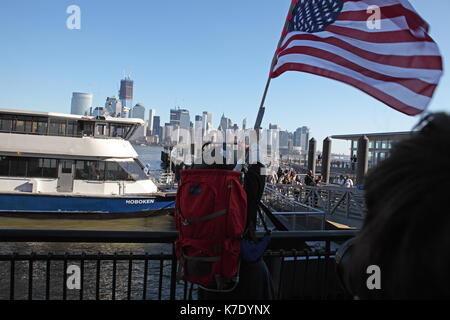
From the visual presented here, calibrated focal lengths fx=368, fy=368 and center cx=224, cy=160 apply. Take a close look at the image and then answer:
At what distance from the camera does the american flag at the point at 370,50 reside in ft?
11.3

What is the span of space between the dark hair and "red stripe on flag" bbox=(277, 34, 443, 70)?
2882mm

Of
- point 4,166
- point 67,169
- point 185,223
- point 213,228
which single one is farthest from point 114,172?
point 213,228

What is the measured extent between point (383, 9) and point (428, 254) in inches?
140

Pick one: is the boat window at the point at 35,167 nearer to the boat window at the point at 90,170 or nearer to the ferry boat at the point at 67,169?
the ferry boat at the point at 67,169

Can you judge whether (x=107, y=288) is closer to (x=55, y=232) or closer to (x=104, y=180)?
(x=55, y=232)

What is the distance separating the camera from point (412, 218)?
829 millimetres

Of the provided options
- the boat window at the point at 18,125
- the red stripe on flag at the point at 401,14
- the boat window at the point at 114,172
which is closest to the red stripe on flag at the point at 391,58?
the red stripe on flag at the point at 401,14

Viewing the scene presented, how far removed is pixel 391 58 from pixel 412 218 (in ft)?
10.6

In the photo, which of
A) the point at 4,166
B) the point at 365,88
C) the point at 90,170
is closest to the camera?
the point at 365,88

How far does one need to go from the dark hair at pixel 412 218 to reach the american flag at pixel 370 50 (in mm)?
2781

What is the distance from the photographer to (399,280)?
852mm

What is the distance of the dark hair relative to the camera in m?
0.79

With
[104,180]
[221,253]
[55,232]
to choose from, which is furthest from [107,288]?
[104,180]

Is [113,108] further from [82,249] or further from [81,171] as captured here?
[82,249]
